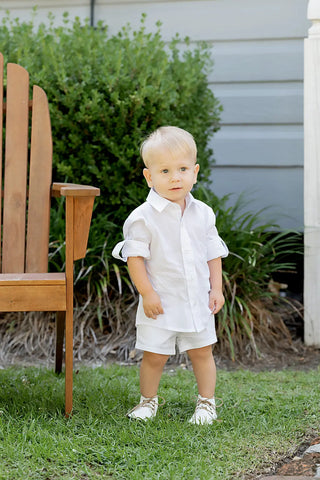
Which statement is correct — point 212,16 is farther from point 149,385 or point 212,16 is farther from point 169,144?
point 149,385

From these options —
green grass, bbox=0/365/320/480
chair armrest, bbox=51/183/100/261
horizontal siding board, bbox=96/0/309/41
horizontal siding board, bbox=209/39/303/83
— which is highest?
horizontal siding board, bbox=96/0/309/41

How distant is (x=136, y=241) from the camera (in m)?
2.44

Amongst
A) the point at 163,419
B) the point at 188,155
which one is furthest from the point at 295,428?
the point at 188,155

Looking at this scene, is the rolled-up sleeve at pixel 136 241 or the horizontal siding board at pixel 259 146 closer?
the rolled-up sleeve at pixel 136 241

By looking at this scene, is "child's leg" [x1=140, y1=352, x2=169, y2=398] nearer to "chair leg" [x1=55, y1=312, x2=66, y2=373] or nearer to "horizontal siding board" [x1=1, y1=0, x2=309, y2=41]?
"chair leg" [x1=55, y1=312, x2=66, y2=373]

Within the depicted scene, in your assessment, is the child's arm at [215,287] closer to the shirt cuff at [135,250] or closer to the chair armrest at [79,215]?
the shirt cuff at [135,250]

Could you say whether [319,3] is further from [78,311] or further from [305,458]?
[305,458]

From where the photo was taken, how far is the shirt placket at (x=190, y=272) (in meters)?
2.44

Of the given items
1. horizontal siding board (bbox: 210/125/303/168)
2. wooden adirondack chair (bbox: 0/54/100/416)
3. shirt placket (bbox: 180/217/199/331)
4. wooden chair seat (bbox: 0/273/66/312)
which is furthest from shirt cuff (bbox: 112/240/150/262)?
horizontal siding board (bbox: 210/125/303/168)

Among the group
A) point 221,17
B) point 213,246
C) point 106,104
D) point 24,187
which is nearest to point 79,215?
point 213,246

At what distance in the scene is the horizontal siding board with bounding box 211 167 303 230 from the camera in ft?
15.2

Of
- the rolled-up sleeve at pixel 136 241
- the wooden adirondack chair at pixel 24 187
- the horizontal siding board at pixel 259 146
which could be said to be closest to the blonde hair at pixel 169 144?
the rolled-up sleeve at pixel 136 241

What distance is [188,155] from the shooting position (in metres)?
2.43

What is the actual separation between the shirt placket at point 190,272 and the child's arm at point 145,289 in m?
0.12
